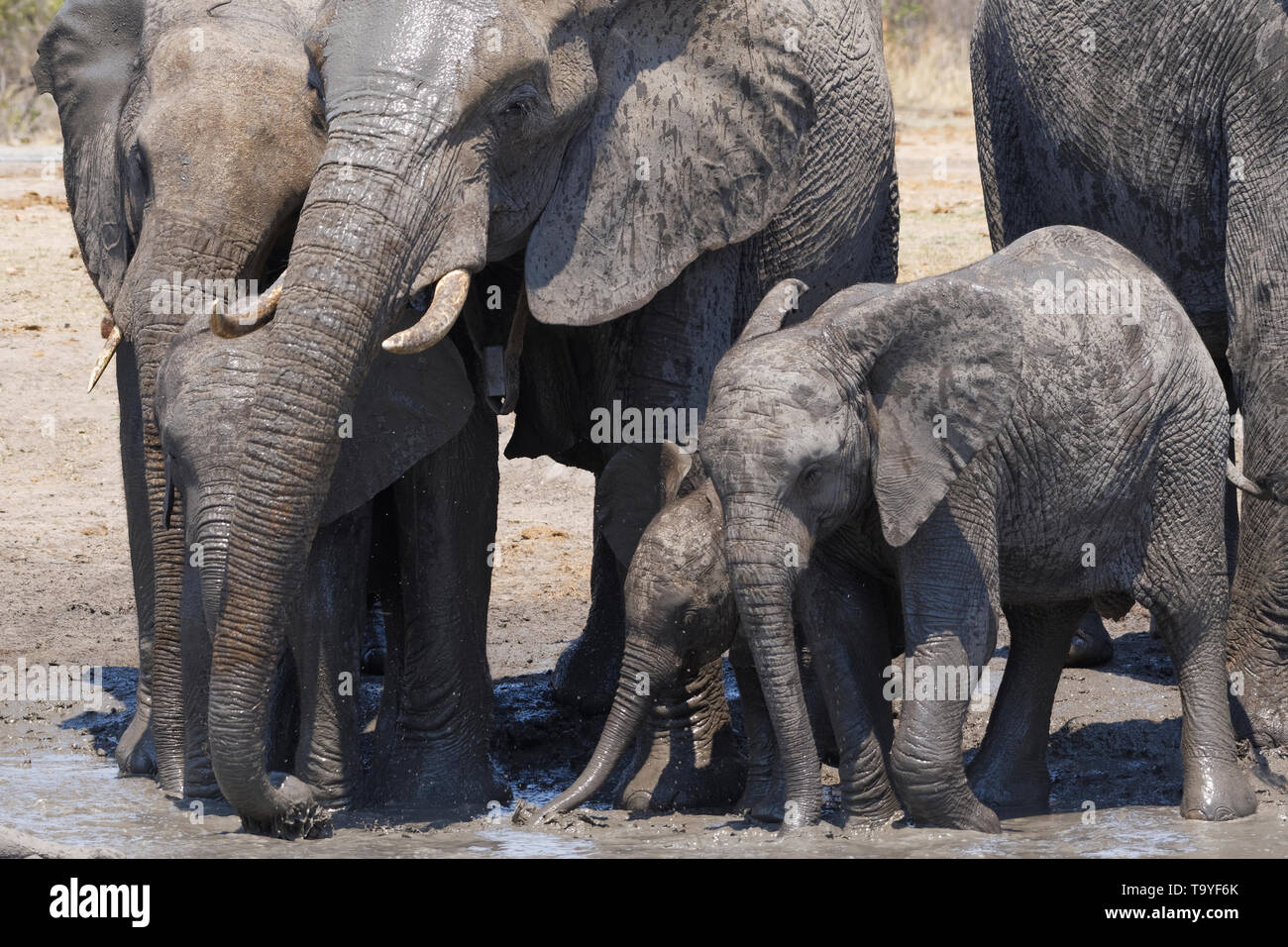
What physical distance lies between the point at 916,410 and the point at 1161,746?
6.21 ft

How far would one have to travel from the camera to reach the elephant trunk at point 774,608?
586 centimetres

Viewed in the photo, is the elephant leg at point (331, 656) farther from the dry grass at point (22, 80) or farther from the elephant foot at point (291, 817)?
the dry grass at point (22, 80)

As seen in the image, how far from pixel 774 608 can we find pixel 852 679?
0.58 m

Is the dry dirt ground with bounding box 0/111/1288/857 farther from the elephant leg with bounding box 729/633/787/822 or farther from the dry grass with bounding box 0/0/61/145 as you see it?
the dry grass with bounding box 0/0/61/145

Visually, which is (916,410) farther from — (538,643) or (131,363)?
(538,643)

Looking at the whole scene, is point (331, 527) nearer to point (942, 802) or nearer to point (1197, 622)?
point (942, 802)

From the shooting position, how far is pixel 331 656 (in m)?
6.52

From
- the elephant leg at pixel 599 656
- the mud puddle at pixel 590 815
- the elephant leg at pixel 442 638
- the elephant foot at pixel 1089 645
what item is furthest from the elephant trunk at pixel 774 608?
the elephant foot at pixel 1089 645

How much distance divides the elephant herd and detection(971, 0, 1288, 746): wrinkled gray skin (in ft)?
0.06

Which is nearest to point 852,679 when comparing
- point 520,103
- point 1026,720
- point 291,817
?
point 1026,720

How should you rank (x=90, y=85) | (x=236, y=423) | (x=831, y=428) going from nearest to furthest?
(x=831, y=428), (x=236, y=423), (x=90, y=85)

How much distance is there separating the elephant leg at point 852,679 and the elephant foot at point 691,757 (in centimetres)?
52

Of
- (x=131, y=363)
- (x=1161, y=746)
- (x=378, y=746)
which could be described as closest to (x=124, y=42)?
(x=131, y=363)

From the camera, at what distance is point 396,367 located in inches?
255
